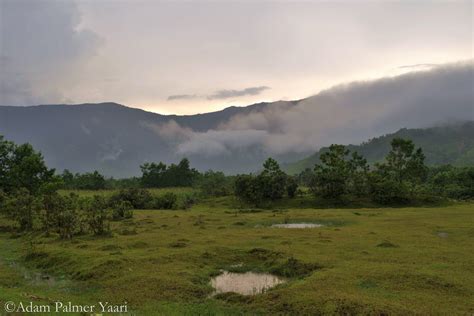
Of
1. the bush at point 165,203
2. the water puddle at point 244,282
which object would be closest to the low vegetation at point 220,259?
the water puddle at point 244,282

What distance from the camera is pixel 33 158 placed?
63094mm

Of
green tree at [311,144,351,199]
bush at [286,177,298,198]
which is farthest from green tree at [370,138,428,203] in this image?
bush at [286,177,298,198]

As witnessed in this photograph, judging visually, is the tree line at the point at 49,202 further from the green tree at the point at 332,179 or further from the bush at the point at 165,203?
the green tree at the point at 332,179

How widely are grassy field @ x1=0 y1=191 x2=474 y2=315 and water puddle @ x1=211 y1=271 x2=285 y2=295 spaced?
0.72m

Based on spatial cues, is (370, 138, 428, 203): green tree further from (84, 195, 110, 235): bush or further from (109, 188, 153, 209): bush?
(84, 195, 110, 235): bush

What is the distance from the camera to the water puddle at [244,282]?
71.4 ft

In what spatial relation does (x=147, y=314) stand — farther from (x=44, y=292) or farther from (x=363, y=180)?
(x=363, y=180)

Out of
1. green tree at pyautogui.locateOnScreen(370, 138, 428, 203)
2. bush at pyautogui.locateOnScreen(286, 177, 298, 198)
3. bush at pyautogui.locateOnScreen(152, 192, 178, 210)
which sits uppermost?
green tree at pyautogui.locateOnScreen(370, 138, 428, 203)

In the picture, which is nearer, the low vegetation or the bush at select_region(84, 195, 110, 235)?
the low vegetation

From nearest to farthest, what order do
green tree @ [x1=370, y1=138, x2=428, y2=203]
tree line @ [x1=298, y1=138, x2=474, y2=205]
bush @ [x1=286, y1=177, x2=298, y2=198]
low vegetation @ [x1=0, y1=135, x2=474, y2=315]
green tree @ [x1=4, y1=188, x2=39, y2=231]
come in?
low vegetation @ [x1=0, y1=135, x2=474, y2=315] < green tree @ [x1=4, y1=188, x2=39, y2=231] < tree line @ [x1=298, y1=138, x2=474, y2=205] < bush @ [x1=286, y1=177, x2=298, y2=198] < green tree @ [x1=370, y1=138, x2=428, y2=203]

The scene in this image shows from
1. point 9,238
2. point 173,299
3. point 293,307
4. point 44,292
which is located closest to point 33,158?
point 9,238

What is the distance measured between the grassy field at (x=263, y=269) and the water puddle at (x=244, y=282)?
72 centimetres

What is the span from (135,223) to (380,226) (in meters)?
30.9

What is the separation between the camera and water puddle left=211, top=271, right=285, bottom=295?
71.4 ft
